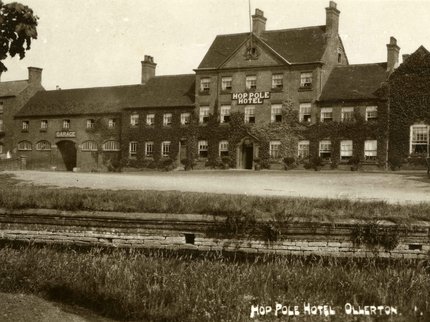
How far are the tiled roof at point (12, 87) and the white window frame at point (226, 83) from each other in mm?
24869

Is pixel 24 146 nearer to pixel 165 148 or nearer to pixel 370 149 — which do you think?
pixel 165 148

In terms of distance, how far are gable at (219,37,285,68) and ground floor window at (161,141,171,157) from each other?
8183 mm

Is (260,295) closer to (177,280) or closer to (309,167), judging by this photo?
(177,280)

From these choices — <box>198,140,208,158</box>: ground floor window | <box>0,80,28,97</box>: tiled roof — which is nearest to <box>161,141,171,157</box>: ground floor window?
<box>198,140,208,158</box>: ground floor window

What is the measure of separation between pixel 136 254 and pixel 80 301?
6.35ft

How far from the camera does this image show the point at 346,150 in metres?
38.9

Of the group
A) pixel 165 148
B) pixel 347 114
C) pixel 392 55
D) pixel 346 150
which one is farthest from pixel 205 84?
pixel 392 55

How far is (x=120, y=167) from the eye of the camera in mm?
47469

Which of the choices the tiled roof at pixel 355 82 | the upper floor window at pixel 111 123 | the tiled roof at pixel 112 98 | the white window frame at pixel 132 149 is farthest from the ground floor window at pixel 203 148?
the upper floor window at pixel 111 123

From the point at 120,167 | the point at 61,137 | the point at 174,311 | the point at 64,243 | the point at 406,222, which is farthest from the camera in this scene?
the point at 61,137

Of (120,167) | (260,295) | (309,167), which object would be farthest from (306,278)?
(120,167)

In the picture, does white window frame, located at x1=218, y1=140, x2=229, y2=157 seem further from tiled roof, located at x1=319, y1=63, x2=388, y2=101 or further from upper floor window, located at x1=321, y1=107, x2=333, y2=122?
tiled roof, located at x1=319, y1=63, x2=388, y2=101

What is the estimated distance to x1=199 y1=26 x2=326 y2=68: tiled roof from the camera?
41.1 metres

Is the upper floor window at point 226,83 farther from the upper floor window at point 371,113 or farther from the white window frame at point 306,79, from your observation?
the upper floor window at point 371,113
